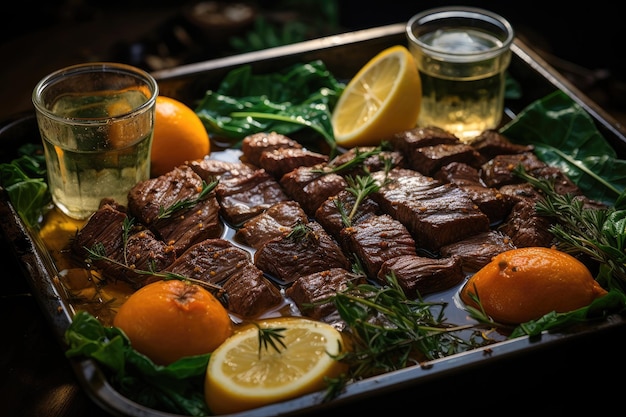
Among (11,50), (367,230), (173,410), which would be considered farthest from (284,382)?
(11,50)

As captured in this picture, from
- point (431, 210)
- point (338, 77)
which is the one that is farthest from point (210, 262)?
point (338, 77)

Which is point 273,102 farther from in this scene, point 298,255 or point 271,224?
point 298,255

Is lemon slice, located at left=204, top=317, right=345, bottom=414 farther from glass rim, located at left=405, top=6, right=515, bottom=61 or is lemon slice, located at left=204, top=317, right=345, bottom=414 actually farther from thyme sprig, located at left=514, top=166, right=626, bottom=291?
glass rim, located at left=405, top=6, right=515, bottom=61

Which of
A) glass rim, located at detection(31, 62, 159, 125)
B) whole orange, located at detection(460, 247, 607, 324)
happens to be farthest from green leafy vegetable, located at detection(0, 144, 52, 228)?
whole orange, located at detection(460, 247, 607, 324)

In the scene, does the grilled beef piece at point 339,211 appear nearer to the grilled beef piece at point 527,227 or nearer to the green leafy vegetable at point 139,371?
the grilled beef piece at point 527,227

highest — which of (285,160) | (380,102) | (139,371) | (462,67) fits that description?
(462,67)
